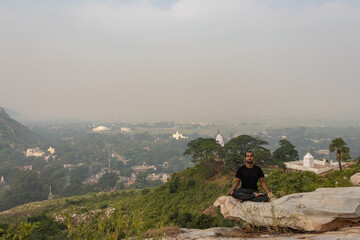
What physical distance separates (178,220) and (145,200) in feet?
36.7

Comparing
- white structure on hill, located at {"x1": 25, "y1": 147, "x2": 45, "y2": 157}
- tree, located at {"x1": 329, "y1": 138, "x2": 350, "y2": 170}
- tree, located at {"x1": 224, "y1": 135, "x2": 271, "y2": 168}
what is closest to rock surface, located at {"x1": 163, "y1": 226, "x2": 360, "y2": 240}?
tree, located at {"x1": 329, "y1": 138, "x2": 350, "y2": 170}

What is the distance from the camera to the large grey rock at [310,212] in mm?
4492

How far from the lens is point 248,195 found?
5.32 meters

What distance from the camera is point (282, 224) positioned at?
467cm

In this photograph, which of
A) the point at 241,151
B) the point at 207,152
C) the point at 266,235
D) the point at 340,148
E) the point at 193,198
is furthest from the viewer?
the point at 241,151

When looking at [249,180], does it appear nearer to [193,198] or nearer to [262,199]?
[262,199]

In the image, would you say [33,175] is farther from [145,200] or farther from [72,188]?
[145,200]

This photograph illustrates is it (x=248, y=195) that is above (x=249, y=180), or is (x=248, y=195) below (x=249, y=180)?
below

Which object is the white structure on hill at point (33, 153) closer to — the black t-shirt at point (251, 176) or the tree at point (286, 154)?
the tree at point (286, 154)

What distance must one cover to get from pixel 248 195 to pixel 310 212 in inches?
52.5

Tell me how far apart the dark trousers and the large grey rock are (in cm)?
16

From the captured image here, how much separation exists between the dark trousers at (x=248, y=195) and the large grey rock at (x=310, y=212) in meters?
0.16

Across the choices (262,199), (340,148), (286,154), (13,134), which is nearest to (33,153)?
(13,134)

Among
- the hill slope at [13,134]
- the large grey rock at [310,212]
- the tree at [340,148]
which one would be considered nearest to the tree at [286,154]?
the tree at [340,148]
